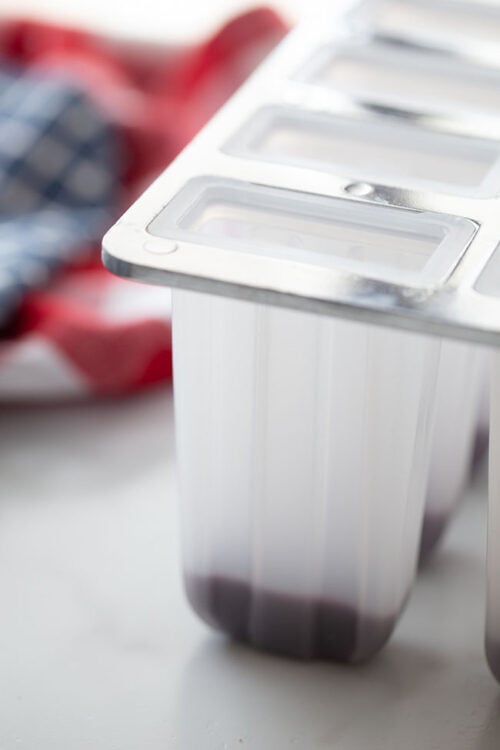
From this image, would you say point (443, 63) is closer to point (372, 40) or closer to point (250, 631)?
point (372, 40)

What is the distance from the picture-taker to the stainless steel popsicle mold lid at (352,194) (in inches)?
29.1

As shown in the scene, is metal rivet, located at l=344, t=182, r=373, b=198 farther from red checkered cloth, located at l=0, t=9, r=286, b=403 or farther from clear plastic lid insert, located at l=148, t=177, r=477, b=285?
red checkered cloth, located at l=0, t=9, r=286, b=403

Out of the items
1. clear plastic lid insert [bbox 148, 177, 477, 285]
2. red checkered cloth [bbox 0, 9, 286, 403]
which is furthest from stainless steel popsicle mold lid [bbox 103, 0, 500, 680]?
red checkered cloth [bbox 0, 9, 286, 403]

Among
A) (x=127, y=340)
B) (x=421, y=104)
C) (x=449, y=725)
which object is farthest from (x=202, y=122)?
(x=449, y=725)

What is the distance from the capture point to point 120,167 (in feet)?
4.44

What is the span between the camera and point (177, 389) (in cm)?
84

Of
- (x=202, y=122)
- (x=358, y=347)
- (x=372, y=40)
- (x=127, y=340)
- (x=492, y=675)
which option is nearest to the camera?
(x=358, y=347)

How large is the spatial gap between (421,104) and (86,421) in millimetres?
370

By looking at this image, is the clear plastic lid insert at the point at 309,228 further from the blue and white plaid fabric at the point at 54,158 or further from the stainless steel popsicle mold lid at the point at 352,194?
the blue and white plaid fabric at the point at 54,158

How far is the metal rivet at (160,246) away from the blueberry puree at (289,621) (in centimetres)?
23

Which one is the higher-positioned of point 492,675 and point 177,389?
point 177,389

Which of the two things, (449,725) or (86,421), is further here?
Result: (86,421)

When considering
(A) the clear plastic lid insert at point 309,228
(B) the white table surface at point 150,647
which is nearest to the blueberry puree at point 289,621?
(B) the white table surface at point 150,647

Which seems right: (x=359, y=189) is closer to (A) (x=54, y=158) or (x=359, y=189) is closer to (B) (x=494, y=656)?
(B) (x=494, y=656)
